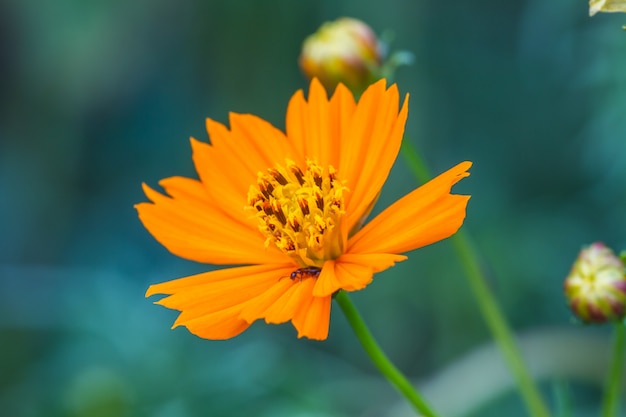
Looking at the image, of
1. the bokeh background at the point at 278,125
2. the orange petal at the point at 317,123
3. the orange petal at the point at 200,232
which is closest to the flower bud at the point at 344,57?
the orange petal at the point at 317,123

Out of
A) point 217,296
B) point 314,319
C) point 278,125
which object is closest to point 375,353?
point 314,319

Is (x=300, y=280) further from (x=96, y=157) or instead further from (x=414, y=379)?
(x=96, y=157)

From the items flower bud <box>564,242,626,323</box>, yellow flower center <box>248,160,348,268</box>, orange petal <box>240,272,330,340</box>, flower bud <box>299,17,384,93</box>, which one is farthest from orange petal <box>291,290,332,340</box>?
flower bud <box>299,17,384,93</box>

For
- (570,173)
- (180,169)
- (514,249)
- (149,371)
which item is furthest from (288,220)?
(180,169)

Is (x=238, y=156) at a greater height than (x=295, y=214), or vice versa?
(x=238, y=156)

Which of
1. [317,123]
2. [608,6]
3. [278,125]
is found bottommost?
[608,6]

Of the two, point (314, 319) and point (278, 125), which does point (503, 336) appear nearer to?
point (314, 319)
